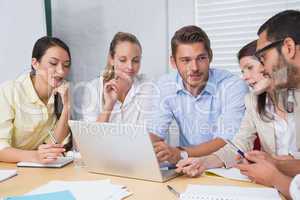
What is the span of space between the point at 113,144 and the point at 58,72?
3.46 feet

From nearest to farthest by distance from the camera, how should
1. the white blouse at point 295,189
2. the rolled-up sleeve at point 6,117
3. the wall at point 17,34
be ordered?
the white blouse at point 295,189 < the rolled-up sleeve at point 6,117 < the wall at point 17,34

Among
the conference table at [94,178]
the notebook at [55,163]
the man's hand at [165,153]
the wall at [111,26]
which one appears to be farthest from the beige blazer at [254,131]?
the notebook at [55,163]

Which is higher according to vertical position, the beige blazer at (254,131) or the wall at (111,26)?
the wall at (111,26)

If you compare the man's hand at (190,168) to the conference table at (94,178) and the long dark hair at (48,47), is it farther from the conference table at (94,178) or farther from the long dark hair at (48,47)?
the long dark hair at (48,47)

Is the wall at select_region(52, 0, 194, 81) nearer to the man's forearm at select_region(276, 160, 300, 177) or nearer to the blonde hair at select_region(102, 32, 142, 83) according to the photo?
the blonde hair at select_region(102, 32, 142, 83)

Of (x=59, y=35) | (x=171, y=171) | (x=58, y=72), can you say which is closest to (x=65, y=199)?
(x=171, y=171)

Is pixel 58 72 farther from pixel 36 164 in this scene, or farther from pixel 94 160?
pixel 94 160

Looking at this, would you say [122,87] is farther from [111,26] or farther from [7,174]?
[7,174]

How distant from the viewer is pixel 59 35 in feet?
7.79

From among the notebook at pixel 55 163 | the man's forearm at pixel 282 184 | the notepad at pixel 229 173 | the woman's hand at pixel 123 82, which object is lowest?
the notebook at pixel 55 163

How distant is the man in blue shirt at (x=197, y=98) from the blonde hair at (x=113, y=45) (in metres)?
0.27

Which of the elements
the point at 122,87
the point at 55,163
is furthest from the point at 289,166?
the point at 122,87

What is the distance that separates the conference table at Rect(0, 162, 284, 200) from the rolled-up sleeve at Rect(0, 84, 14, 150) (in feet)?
1.29

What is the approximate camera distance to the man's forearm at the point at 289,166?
1286mm
